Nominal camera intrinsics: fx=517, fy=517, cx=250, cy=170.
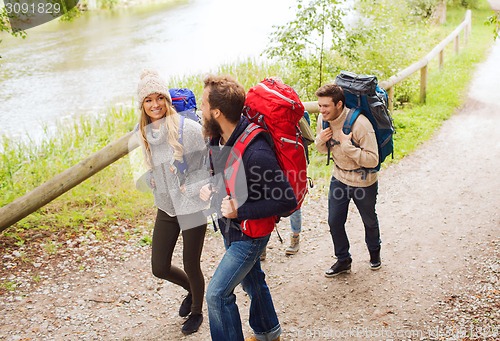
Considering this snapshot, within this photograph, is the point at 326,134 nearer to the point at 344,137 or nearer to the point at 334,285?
the point at 344,137

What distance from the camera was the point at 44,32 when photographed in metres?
16.2

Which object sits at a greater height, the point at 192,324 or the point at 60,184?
the point at 60,184

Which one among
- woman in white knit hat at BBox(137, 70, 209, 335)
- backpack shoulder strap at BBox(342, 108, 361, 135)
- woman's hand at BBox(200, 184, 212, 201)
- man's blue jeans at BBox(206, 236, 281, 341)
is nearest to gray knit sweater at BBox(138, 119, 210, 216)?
woman in white knit hat at BBox(137, 70, 209, 335)

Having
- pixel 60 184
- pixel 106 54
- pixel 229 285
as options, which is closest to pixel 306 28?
pixel 60 184

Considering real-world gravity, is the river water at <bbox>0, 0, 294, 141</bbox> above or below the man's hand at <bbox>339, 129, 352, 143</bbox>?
below

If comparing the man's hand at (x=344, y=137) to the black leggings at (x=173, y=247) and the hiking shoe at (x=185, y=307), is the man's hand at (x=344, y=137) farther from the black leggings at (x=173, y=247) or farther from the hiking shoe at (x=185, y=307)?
the hiking shoe at (x=185, y=307)

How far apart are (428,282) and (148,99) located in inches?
98.2

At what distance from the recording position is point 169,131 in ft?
10.1

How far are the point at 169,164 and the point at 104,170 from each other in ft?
11.9

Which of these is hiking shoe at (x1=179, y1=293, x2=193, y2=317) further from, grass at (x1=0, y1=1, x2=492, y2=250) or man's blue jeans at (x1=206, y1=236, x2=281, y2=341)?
A: grass at (x1=0, y1=1, x2=492, y2=250)

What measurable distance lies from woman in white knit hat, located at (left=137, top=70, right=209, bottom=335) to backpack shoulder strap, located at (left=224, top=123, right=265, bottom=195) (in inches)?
20.0

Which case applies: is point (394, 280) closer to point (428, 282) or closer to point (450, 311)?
point (428, 282)

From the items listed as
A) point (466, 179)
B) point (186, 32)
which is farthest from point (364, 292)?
point (186, 32)

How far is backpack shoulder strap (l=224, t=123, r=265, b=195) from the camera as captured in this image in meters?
2.55
